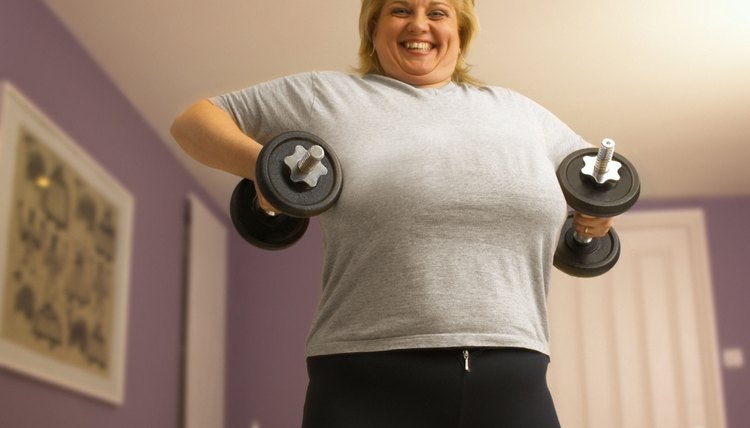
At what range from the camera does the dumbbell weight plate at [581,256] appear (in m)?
1.33

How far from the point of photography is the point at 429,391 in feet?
3.36

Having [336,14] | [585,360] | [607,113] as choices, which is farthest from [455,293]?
[585,360]

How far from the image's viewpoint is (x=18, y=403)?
305cm

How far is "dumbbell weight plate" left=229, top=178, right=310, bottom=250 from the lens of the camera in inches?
49.5

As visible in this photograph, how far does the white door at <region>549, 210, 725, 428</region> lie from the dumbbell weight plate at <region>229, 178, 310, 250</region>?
416cm

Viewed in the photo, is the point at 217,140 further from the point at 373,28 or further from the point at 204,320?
the point at 204,320

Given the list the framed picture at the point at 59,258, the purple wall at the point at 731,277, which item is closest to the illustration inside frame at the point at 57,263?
the framed picture at the point at 59,258

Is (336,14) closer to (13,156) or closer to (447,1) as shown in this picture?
(13,156)

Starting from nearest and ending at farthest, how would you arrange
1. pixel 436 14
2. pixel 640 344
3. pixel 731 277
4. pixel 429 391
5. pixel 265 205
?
1. pixel 429 391
2. pixel 265 205
3. pixel 436 14
4. pixel 640 344
5. pixel 731 277

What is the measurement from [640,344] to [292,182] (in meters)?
4.57

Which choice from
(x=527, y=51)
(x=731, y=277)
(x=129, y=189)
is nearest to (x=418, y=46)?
(x=527, y=51)

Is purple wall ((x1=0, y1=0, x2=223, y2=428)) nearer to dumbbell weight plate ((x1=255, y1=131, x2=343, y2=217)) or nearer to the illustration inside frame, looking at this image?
the illustration inside frame

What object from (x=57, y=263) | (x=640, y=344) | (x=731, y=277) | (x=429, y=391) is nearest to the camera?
(x=429, y=391)

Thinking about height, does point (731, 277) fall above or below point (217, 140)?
above
